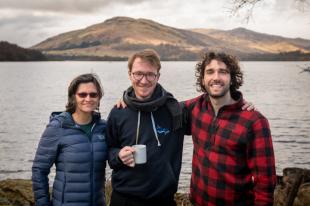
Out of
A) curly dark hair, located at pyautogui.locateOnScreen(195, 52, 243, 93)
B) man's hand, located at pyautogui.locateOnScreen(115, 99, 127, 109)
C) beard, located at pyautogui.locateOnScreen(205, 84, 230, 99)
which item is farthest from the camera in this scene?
man's hand, located at pyautogui.locateOnScreen(115, 99, 127, 109)

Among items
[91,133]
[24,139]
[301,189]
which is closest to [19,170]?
[24,139]

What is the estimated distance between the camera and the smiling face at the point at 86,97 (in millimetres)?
4816

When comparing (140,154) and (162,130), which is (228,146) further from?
(140,154)

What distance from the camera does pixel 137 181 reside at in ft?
15.0

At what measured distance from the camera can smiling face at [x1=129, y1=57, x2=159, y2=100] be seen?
456 centimetres

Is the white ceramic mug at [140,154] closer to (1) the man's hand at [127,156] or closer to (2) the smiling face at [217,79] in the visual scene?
(1) the man's hand at [127,156]

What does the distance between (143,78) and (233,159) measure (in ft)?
4.62

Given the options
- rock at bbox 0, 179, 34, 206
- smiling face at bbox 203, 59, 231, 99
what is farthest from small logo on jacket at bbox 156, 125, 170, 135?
rock at bbox 0, 179, 34, 206

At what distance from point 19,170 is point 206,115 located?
16937mm

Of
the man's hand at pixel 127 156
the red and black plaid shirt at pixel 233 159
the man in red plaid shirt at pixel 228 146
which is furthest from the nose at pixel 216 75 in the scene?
the man's hand at pixel 127 156

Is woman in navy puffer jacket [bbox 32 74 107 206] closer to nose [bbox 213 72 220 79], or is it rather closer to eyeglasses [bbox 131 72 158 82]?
eyeglasses [bbox 131 72 158 82]

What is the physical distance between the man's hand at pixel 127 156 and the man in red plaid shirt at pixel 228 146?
85 cm

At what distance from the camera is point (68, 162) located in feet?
15.5

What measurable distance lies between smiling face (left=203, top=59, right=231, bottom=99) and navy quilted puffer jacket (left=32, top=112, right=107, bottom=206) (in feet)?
5.10
